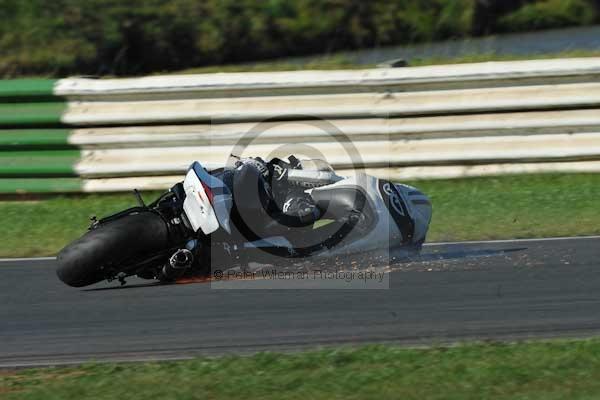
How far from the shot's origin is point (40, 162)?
35.9 feet

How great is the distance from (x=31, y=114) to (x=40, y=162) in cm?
54

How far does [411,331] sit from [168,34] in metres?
12.9

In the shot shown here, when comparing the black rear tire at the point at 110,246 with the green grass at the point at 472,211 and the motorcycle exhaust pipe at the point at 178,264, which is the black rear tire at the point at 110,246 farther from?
the green grass at the point at 472,211

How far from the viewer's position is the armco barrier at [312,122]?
10555 millimetres

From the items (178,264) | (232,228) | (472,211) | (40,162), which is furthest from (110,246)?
(40,162)

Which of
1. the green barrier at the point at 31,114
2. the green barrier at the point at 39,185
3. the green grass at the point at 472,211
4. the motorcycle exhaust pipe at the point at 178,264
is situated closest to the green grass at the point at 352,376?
the motorcycle exhaust pipe at the point at 178,264

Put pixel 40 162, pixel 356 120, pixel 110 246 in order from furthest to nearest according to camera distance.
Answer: pixel 40 162 < pixel 356 120 < pixel 110 246

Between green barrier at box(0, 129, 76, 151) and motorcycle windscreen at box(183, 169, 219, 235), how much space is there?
13.7ft

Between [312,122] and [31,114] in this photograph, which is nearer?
[312,122]

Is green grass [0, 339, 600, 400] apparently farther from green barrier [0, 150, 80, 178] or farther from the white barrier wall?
green barrier [0, 150, 80, 178]

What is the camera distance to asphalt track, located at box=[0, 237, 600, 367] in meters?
6.07

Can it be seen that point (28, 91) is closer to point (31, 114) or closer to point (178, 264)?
point (31, 114)

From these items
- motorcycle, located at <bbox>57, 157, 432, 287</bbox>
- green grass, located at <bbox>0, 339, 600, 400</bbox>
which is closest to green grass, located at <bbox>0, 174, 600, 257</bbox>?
motorcycle, located at <bbox>57, 157, 432, 287</bbox>

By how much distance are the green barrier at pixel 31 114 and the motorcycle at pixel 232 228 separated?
3990 mm
